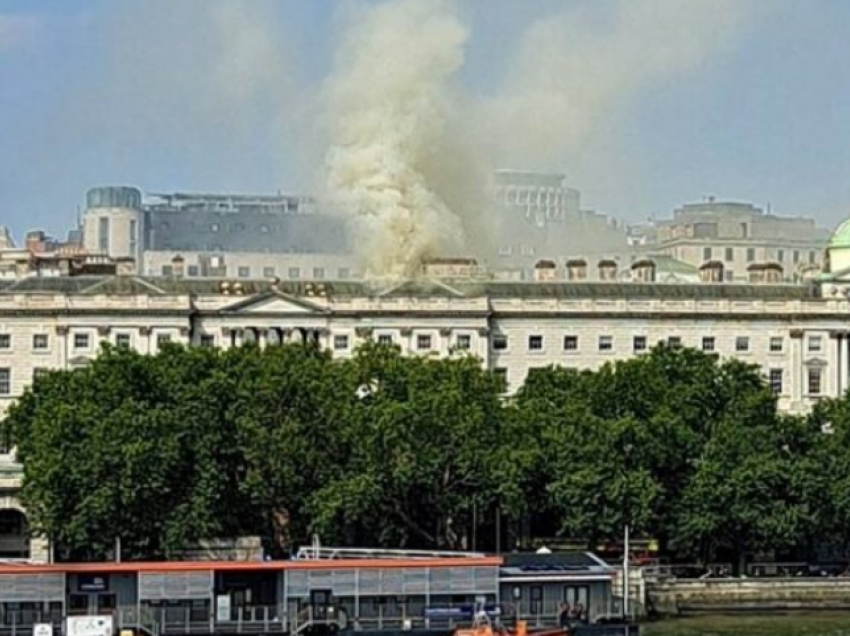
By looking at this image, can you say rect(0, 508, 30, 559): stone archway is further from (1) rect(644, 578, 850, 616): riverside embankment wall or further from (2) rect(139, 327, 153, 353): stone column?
(1) rect(644, 578, 850, 616): riverside embankment wall

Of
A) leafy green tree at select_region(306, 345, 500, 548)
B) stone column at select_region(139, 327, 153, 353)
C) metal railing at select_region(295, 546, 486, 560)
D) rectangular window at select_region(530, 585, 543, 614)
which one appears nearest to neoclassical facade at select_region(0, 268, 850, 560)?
stone column at select_region(139, 327, 153, 353)

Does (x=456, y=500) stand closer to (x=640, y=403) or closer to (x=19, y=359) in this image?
(x=640, y=403)

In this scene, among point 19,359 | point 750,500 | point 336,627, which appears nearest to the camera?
point 336,627

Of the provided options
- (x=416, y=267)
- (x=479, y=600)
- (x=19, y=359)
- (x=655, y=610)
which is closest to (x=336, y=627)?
(x=479, y=600)

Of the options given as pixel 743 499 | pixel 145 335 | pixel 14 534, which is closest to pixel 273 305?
pixel 145 335

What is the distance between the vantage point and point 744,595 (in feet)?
345

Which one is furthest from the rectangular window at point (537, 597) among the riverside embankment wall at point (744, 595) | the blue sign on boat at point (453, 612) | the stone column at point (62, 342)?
the stone column at point (62, 342)

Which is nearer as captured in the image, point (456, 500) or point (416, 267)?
point (456, 500)

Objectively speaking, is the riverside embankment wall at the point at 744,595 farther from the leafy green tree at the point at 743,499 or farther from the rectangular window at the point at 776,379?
the rectangular window at the point at 776,379

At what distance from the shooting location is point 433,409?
10900 cm

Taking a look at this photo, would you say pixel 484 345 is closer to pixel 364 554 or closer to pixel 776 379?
pixel 776 379

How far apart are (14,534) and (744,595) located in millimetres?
33726

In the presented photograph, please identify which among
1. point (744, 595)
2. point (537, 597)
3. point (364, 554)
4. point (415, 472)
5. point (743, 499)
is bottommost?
point (744, 595)

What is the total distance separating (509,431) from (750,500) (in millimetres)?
9820
